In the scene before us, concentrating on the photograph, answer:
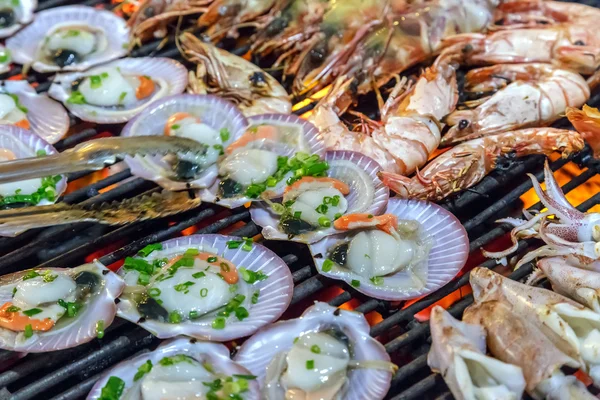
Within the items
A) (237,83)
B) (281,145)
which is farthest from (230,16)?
(281,145)

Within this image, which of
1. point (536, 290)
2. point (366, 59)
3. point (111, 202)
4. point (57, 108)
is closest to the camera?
point (536, 290)

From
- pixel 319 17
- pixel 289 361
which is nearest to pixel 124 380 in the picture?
pixel 289 361

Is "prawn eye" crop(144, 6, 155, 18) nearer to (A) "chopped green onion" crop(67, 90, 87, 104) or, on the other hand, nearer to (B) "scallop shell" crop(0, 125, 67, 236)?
(A) "chopped green onion" crop(67, 90, 87, 104)

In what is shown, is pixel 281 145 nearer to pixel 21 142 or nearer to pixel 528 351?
pixel 21 142

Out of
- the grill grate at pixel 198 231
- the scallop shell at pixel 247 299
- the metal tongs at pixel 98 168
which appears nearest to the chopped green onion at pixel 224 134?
the metal tongs at pixel 98 168

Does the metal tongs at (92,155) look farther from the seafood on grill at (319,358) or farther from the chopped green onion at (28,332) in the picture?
the seafood on grill at (319,358)

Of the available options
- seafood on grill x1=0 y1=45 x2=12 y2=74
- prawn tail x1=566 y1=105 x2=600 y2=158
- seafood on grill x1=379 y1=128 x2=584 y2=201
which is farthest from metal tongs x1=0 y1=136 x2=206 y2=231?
prawn tail x1=566 y1=105 x2=600 y2=158

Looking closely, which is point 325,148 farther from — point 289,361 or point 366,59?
point 289,361
